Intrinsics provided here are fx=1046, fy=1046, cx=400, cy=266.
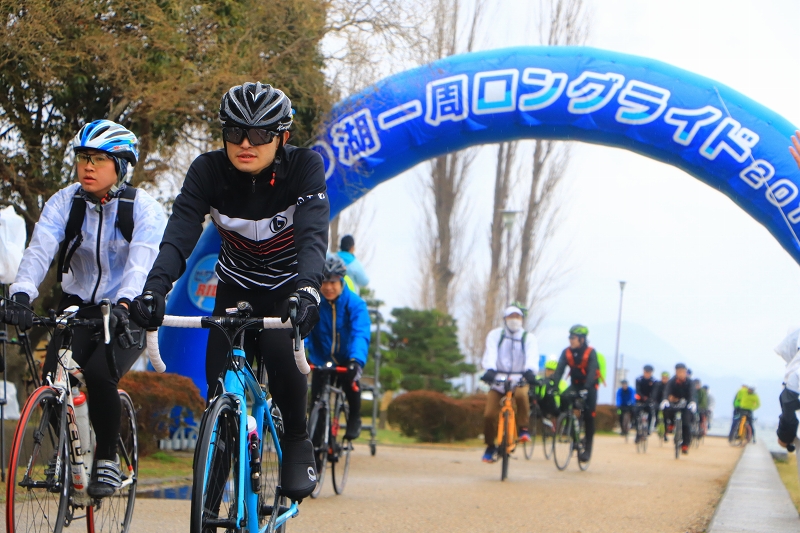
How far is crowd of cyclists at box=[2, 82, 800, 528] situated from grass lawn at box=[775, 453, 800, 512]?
19.6 ft

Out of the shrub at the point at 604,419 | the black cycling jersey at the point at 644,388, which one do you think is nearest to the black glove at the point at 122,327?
the black cycling jersey at the point at 644,388

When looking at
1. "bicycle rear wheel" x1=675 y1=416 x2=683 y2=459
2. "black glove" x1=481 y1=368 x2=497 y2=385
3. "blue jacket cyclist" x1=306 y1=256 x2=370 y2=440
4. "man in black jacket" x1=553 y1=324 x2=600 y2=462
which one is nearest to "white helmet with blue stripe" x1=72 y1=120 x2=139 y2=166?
"blue jacket cyclist" x1=306 y1=256 x2=370 y2=440

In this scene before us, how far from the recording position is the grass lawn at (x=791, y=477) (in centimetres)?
1016

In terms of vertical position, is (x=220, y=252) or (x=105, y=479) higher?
(x=220, y=252)

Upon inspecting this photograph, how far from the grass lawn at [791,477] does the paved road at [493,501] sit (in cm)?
73


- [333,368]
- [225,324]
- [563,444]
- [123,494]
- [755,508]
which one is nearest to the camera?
[225,324]

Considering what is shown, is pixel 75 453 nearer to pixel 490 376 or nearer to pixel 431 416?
pixel 490 376

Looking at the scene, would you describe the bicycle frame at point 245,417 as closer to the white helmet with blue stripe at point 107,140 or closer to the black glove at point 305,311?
the black glove at point 305,311

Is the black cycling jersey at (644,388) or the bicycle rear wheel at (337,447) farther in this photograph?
the black cycling jersey at (644,388)

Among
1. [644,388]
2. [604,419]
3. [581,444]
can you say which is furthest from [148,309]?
[604,419]

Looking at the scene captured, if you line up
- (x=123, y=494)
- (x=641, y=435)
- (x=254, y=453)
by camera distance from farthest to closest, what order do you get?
(x=641, y=435) < (x=123, y=494) < (x=254, y=453)

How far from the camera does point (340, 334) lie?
883cm

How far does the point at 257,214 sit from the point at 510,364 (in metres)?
8.37

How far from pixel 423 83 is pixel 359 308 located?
4.09m
